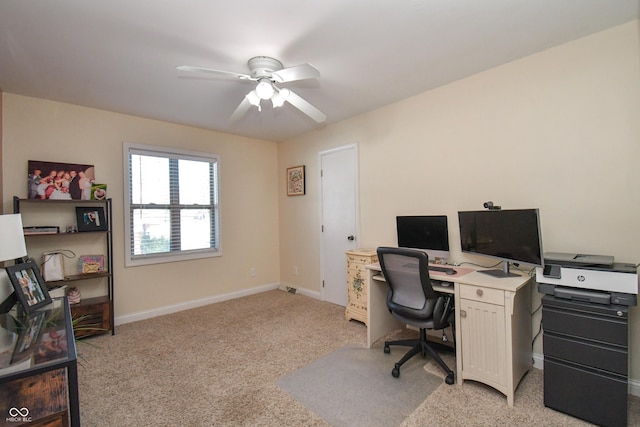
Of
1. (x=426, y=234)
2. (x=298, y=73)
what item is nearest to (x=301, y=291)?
(x=426, y=234)

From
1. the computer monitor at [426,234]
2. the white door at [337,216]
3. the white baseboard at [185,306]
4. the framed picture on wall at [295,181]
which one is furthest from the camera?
the framed picture on wall at [295,181]

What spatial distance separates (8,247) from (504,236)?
3332 mm

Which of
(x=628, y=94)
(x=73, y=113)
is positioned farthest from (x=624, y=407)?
(x=73, y=113)

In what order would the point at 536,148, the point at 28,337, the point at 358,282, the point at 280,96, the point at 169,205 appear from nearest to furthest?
the point at 28,337
the point at 280,96
the point at 536,148
the point at 358,282
the point at 169,205

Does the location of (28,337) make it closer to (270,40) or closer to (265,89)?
(265,89)

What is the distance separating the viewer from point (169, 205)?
152 inches

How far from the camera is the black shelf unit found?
293 centimetres

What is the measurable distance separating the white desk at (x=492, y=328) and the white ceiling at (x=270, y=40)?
177cm

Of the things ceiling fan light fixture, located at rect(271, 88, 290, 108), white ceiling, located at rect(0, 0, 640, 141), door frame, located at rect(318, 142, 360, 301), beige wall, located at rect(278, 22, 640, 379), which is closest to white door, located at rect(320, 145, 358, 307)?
door frame, located at rect(318, 142, 360, 301)

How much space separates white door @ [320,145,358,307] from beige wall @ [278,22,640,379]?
331 millimetres

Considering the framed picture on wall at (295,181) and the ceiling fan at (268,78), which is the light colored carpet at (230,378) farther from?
the ceiling fan at (268,78)

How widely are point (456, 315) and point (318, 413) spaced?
1.22 metres

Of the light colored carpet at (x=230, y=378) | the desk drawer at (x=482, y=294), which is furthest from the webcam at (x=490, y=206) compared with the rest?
the light colored carpet at (x=230, y=378)

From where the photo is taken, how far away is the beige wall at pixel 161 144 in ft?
9.65
